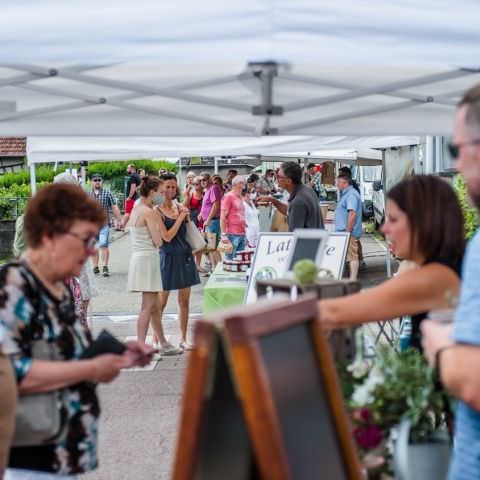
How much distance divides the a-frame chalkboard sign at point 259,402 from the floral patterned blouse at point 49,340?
82 cm

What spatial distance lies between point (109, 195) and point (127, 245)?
424cm

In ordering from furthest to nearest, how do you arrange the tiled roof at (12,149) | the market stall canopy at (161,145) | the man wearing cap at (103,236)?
1. the tiled roof at (12,149)
2. the man wearing cap at (103,236)
3. the market stall canopy at (161,145)

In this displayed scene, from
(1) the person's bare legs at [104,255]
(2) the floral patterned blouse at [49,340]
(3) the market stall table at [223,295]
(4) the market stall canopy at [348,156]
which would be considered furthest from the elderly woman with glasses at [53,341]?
(4) the market stall canopy at [348,156]

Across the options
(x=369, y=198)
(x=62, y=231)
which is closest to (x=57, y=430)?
(x=62, y=231)

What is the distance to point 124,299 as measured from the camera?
12.9m

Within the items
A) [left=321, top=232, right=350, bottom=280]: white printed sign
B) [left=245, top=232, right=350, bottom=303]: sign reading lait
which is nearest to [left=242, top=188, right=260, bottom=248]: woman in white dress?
[left=245, top=232, right=350, bottom=303]: sign reading lait

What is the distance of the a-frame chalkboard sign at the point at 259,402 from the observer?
204 centimetres

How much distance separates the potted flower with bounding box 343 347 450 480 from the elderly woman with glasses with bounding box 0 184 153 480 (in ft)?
2.73

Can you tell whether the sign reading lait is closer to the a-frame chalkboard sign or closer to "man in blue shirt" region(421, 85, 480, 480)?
the a-frame chalkboard sign

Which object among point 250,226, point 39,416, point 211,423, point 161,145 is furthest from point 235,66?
point 250,226

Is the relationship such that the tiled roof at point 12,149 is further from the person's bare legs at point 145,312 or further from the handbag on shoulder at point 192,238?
the person's bare legs at point 145,312

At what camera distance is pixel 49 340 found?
A: 9.25 feet

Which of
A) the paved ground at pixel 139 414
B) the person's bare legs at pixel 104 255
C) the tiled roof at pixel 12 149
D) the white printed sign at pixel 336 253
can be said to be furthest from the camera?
the tiled roof at pixel 12 149

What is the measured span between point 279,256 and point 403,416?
3786 millimetres
